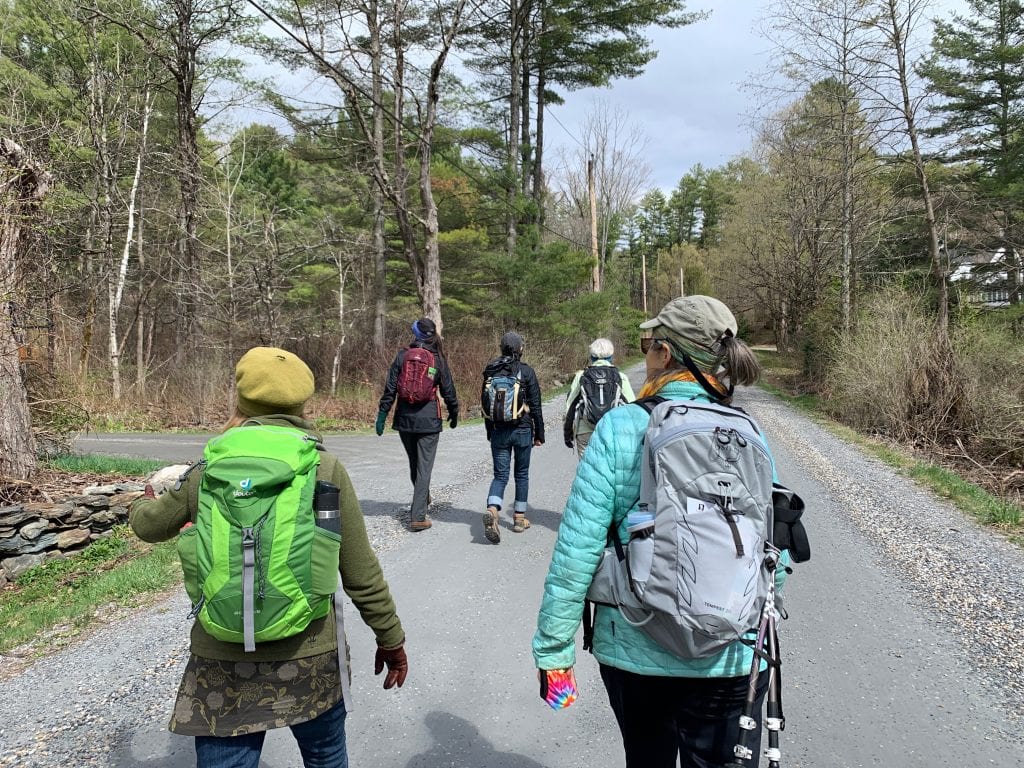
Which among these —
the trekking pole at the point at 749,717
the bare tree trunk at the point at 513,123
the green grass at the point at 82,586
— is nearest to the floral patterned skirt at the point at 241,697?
the trekking pole at the point at 749,717

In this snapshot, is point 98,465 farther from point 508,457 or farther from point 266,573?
point 266,573

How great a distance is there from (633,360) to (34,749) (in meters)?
43.8

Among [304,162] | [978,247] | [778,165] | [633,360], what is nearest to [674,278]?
[633,360]

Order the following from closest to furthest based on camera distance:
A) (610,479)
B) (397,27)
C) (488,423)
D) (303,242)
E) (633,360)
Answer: (610,479) → (488,423) → (397,27) → (303,242) → (633,360)

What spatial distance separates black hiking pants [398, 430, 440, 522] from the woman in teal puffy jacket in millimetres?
4330

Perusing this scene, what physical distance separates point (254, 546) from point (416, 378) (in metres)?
4.29

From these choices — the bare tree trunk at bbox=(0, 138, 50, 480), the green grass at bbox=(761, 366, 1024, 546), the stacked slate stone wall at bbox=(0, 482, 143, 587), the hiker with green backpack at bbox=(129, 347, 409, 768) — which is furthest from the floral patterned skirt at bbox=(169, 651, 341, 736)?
the green grass at bbox=(761, 366, 1024, 546)

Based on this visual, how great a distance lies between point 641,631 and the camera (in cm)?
174

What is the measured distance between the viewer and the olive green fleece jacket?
6.04 feet

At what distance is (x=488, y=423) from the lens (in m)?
6.19

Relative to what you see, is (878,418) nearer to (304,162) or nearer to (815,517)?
(815,517)

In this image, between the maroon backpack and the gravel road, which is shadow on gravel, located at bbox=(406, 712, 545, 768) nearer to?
the gravel road

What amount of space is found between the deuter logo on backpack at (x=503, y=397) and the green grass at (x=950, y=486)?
4972mm

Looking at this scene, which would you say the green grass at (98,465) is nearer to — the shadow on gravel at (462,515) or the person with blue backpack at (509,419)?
the shadow on gravel at (462,515)
